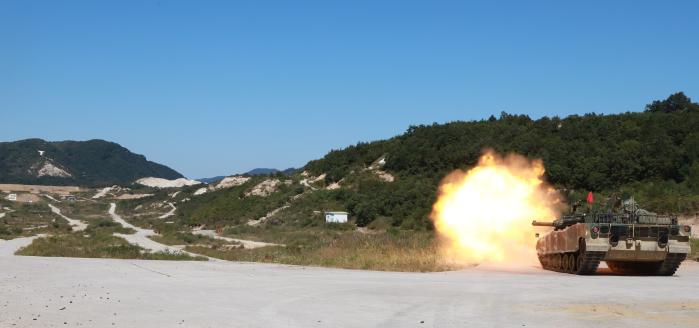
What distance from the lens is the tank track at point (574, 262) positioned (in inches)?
921

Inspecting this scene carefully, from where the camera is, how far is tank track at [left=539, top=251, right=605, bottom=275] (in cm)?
2339

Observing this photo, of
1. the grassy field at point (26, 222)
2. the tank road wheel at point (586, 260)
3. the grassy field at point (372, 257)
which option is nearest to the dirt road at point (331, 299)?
the tank road wheel at point (586, 260)

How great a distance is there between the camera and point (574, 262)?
82.5 feet

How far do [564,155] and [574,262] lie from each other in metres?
49.3

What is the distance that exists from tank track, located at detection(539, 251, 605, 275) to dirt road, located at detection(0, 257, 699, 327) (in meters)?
0.88

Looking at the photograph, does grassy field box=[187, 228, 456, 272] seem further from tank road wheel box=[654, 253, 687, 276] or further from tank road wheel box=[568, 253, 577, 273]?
tank road wheel box=[654, 253, 687, 276]

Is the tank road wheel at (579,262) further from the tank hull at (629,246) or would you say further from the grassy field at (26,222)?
the grassy field at (26,222)

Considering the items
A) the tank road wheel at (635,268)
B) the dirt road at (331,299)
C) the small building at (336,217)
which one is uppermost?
the small building at (336,217)

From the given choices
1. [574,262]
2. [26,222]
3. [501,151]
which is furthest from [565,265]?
[26,222]

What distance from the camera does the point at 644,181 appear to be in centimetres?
6412

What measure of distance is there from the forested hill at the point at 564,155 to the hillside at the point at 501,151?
0.11m

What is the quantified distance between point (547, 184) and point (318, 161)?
154 feet

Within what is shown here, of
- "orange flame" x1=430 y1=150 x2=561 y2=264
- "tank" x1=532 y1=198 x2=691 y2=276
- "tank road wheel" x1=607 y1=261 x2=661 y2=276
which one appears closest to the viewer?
"tank" x1=532 y1=198 x2=691 y2=276

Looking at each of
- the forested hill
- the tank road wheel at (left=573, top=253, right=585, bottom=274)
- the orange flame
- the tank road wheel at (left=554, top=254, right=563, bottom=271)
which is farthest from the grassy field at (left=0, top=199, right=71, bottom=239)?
the tank road wheel at (left=573, top=253, right=585, bottom=274)
